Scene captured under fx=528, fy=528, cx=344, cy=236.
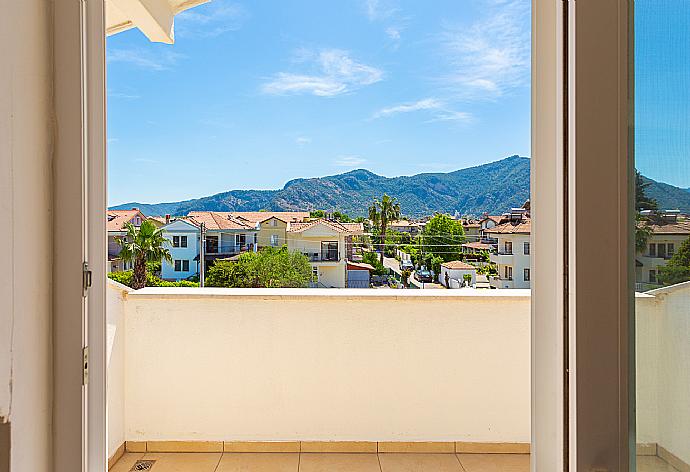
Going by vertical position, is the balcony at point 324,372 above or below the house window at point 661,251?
below

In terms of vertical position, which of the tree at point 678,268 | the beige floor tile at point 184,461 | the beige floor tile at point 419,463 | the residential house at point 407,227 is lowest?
the beige floor tile at point 419,463

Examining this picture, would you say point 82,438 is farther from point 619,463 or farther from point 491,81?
point 491,81

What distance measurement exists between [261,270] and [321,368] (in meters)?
2.65

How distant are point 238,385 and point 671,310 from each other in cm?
257

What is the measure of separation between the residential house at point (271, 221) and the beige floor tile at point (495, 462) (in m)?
3.23

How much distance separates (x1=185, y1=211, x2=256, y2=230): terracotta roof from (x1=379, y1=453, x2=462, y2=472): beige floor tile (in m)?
3.45

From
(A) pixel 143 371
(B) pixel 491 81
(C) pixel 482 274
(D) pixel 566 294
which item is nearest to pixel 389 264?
(C) pixel 482 274

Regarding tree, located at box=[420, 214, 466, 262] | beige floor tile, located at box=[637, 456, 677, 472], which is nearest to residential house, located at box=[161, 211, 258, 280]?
tree, located at box=[420, 214, 466, 262]

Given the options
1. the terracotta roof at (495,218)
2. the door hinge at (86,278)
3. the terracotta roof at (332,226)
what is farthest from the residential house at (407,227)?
the door hinge at (86,278)

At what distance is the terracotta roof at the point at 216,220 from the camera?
231 inches

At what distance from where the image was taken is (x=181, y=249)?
5.60 metres

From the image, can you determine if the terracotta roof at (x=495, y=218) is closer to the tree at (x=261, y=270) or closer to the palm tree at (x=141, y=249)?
the tree at (x=261, y=270)

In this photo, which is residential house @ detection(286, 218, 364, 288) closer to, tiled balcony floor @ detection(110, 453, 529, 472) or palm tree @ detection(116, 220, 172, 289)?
palm tree @ detection(116, 220, 172, 289)

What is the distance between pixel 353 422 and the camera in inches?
119
